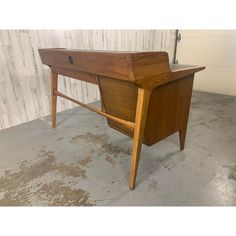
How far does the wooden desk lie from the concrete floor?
16 cm

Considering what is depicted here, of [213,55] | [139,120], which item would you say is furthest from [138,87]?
[213,55]

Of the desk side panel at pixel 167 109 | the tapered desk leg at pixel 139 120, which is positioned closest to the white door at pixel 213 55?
the desk side panel at pixel 167 109

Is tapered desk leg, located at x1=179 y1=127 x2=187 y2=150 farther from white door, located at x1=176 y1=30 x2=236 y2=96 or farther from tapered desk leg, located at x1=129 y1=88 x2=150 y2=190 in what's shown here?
white door, located at x1=176 y1=30 x2=236 y2=96

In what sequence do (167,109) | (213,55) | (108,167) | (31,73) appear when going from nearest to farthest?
(167,109), (108,167), (31,73), (213,55)

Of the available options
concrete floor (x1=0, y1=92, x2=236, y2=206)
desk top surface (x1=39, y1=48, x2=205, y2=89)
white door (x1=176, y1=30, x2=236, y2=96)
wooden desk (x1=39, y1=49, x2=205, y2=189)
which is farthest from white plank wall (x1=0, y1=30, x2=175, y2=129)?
white door (x1=176, y1=30, x2=236, y2=96)

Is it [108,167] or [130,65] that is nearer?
[130,65]

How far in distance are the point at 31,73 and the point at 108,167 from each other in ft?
5.06

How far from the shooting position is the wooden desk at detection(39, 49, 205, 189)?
2.99ft

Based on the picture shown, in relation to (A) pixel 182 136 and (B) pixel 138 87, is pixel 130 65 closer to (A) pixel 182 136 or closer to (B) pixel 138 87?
(B) pixel 138 87

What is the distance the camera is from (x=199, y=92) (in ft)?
11.1

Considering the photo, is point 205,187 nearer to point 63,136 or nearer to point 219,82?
point 63,136

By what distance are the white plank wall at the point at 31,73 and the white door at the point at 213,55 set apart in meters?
1.62

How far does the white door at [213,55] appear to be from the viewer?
306 cm

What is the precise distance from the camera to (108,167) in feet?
4.57
